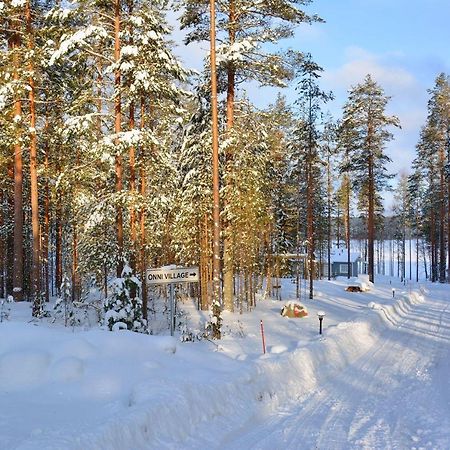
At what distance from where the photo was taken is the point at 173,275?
11344 mm

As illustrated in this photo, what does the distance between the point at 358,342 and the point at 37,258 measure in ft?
Result: 37.6

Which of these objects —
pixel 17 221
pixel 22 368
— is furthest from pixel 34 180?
pixel 22 368

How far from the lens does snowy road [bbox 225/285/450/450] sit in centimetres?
612

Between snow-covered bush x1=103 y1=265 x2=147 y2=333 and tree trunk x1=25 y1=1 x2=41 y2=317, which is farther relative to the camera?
tree trunk x1=25 y1=1 x2=41 y2=317

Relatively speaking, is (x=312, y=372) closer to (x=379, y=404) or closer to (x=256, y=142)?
(x=379, y=404)

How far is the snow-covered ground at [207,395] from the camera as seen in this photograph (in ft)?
18.5

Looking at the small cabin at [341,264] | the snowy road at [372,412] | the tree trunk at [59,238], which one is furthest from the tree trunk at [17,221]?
the small cabin at [341,264]

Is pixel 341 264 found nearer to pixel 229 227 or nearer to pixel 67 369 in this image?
pixel 229 227

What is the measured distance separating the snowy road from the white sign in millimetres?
4080

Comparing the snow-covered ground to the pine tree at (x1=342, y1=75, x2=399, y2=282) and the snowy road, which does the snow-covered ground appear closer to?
the snowy road

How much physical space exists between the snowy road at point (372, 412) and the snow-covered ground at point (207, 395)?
18mm

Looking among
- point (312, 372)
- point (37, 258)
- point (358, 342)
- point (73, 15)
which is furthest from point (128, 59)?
point (358, 342)

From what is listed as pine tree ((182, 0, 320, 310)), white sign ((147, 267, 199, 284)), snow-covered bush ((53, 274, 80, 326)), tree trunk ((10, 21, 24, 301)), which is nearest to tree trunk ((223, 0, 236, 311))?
pine tree ((182, 0, 320, 310))

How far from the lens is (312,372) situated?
398 inches
